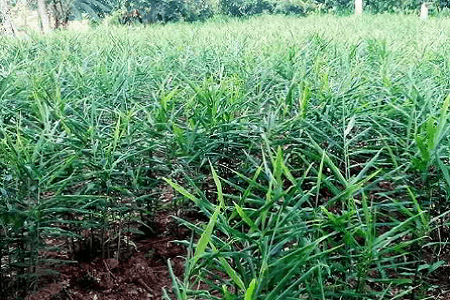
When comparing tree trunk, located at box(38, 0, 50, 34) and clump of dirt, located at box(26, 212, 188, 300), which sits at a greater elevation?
tree trunk, located at box(38, 0, 50, 34)

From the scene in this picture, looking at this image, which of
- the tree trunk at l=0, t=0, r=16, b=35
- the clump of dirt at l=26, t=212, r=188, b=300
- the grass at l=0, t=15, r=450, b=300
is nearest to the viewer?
the grass at l=0, t=15, r=450, b=300

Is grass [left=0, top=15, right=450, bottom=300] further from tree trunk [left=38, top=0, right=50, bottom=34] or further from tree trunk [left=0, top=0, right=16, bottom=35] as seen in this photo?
tree trunk [left=38, top=0, right=50, bottom=34]

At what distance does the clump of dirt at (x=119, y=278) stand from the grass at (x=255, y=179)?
0.30ft

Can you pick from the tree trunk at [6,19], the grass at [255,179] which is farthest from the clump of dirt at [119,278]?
the tree trunk at [6,19]

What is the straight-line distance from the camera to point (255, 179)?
1.67m

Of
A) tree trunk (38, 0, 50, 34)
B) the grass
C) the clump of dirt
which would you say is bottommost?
the clump of dirt

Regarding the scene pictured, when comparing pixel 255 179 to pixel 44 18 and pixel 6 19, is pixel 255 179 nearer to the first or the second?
A: pixel 6 19

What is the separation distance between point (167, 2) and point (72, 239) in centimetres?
2280

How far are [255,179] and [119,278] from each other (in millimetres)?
1178

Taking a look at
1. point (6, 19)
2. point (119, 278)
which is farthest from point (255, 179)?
point (6, 19)

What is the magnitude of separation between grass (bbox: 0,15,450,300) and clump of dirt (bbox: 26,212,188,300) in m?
0.09

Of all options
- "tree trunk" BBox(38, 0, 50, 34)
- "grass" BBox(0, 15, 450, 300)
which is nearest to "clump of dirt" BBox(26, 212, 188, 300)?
"grass" BBox(0, 15, 450, 300)

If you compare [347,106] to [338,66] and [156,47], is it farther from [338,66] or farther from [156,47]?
[156,47]

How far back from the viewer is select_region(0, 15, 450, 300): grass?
1709 millimetres
